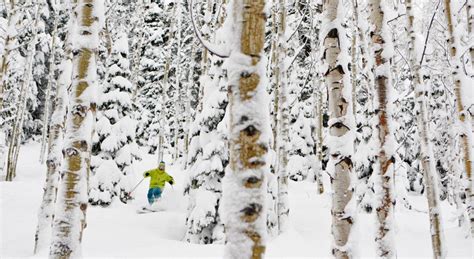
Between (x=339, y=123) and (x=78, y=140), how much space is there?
302 centimetres

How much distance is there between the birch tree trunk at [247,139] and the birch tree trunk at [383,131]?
105 inches

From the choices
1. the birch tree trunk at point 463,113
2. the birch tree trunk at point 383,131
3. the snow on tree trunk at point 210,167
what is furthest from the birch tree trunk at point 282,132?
the birch tree trunk at point 383,131

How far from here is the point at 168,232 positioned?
36.3ft

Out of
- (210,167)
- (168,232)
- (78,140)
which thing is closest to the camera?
(78,140)

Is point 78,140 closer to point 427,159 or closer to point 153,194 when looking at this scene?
point 427,159

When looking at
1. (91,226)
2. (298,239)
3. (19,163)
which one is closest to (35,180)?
(19,163)

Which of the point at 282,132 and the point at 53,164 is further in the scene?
the point at 282,132

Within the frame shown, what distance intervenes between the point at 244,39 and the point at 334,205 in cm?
198

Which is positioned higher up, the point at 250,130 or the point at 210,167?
the point at 210,167

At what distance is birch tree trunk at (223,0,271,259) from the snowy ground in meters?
4.33

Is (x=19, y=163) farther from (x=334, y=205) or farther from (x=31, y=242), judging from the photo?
(x=334, y=205)

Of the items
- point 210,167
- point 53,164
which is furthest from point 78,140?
point 210,167

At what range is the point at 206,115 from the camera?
35.6ft

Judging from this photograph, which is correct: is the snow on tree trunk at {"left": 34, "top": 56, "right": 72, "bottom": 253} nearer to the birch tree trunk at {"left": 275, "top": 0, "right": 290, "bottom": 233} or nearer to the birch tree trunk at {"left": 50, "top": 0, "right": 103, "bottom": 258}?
the birch tree trunk at {"left": 50, "top": 0, "right": 103, "bottom": 258}
